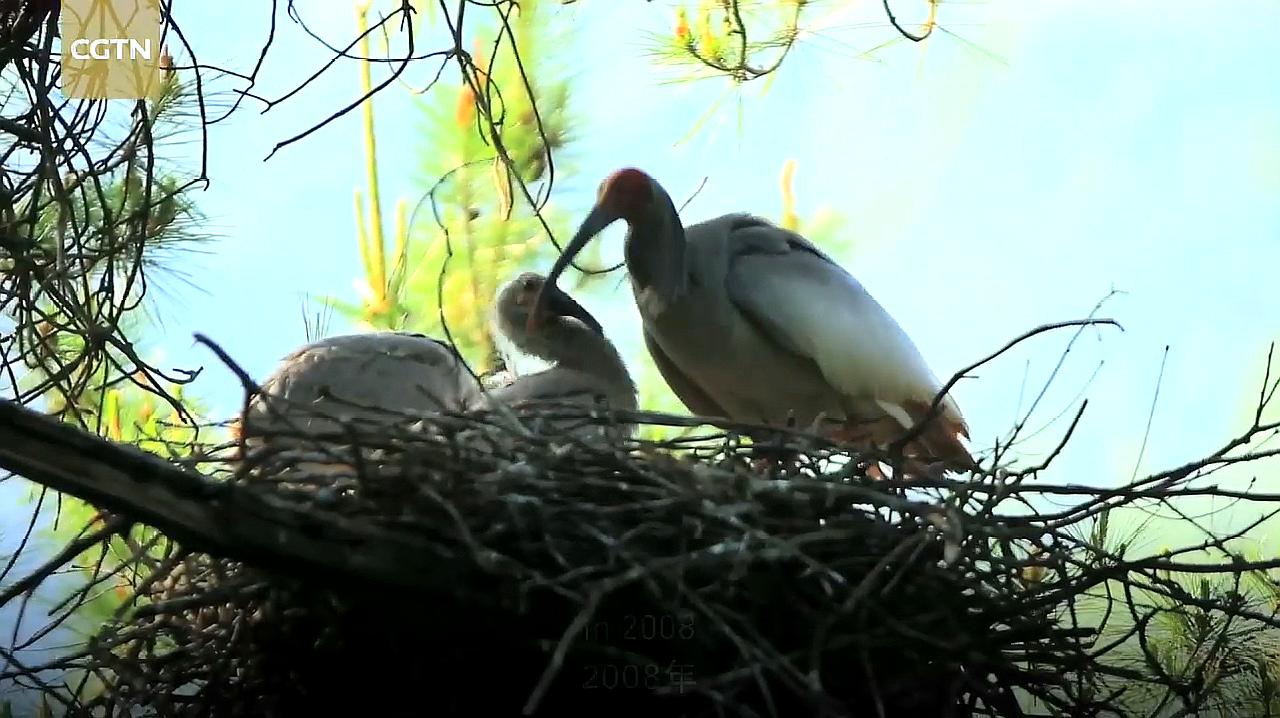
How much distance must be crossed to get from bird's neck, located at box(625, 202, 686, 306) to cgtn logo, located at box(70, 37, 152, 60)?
0.72 meters

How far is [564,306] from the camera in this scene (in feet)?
5.98

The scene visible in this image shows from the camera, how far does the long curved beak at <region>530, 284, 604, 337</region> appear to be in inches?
71.0

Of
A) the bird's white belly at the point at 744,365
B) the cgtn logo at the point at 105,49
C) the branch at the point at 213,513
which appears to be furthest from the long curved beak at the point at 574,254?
the branch at the point at 213,513

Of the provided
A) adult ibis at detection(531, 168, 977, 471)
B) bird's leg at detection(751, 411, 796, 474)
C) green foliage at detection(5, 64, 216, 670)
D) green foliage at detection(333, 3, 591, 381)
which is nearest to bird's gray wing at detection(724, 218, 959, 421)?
adult ibis at detection(531, 168, 977, 471)

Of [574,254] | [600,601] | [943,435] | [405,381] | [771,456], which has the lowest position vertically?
[600,601]

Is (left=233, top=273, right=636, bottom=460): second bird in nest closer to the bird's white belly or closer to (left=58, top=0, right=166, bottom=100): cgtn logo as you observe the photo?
the bird's white belly

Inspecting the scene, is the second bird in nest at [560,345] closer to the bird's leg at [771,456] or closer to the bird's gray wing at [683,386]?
the bird's gray wing at [683,386]

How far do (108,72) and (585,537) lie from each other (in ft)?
2.86

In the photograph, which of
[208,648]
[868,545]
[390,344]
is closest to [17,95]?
[390,344]

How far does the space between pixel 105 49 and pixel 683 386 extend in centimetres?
97

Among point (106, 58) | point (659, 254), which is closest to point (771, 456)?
point (659, 254)

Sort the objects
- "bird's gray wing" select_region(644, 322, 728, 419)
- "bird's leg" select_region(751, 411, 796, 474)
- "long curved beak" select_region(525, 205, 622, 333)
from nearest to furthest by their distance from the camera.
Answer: "bird's leg" select_region(751, 411, 796, 474)
"long curved beak" select_region(525, 205, 622, 333)
"bird's gray wing" select_region(644, 322, 728, 419)

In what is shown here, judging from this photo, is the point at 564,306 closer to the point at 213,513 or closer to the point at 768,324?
the point at 768,324

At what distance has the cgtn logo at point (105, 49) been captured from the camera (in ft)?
4.89
